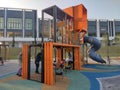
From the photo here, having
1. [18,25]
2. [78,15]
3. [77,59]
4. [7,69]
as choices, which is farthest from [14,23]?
[77,59]

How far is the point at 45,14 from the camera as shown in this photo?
17656 mm

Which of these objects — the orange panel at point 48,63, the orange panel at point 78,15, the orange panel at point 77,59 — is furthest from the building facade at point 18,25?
the orange panel at point 48,63

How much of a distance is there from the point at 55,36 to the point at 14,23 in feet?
190

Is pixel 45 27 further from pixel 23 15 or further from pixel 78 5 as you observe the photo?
pixel 23 15

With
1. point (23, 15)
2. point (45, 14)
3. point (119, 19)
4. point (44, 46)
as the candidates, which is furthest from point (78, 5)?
point (119, 19)

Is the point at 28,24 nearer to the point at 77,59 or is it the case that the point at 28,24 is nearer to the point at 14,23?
the point at 14,23

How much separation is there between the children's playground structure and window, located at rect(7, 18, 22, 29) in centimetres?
4768

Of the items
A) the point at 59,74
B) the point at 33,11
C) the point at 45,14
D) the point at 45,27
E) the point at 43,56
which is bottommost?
the point at 59,74

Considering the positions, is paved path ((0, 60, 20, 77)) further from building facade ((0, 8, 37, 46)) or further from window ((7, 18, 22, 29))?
window ((7, 18, 22, 29))

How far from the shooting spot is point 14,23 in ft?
230

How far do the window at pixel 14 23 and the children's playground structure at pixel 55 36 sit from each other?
4768 centimetres

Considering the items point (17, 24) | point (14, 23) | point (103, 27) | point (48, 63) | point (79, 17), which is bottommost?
point (48, 63)

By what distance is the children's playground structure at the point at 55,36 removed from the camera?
1248cm

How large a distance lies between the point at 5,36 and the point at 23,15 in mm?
9168
